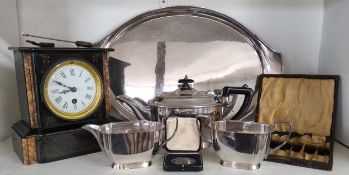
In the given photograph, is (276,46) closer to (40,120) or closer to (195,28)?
(195,28)

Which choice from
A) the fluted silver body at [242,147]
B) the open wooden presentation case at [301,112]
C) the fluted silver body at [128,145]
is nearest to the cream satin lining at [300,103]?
the open wooden presentation case at [301,112]

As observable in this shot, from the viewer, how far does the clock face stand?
0.49 metres

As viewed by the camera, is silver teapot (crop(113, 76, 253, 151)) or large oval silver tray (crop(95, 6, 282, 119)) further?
large oval silver tray (crop(95, 6, 282, 119))

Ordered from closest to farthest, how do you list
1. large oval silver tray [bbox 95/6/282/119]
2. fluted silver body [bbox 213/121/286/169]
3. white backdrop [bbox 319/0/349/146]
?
fluted silver body [bbox 213/121/286/169]
white backdrop [bbox 319/0/349/146]
large oval silver tray [bbox 95/6/282/119]

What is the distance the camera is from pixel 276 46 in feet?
2.31

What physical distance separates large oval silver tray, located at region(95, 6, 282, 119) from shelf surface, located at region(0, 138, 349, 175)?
0.22 metres

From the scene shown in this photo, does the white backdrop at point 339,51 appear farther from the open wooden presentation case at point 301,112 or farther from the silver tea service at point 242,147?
the silver tea service at point 242,147

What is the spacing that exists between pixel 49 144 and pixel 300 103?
486 mm

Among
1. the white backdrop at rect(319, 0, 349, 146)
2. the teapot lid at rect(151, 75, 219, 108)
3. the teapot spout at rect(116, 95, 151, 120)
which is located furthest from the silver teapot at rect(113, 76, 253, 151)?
the white backdrop at rect(319, 0, 349, 146)

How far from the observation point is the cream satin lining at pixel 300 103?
528 millimetres

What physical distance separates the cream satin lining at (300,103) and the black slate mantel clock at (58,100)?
0.34 meters

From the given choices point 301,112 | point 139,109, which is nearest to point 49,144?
point 139,109

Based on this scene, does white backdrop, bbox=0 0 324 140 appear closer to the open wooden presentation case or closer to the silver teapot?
the open wooden presentation case

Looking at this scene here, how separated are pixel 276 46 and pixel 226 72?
0.50 feet
